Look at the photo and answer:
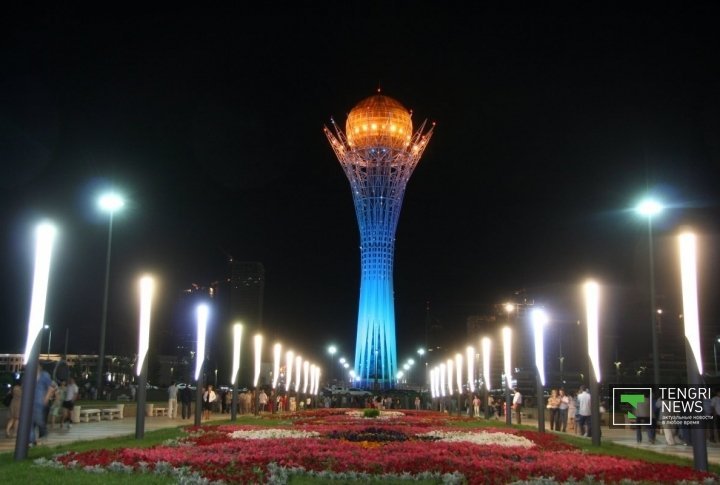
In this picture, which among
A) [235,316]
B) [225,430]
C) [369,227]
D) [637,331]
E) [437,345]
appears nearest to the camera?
[225,430]

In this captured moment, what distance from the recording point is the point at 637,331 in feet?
192

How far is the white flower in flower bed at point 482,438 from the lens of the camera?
1781 centimetres

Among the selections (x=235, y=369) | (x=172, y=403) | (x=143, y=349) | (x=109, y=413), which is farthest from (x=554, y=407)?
(x=109, y=413)

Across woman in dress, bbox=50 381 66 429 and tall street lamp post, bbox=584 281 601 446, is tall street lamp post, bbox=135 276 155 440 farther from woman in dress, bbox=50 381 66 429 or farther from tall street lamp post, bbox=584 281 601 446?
tall street lamp post, bbox=584 281 601 446

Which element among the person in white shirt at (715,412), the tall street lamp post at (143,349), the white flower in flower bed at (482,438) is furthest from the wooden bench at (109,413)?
the person in white shirt at (715,412)

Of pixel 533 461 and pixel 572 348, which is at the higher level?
pixel 572 348

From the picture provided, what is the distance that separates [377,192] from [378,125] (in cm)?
631

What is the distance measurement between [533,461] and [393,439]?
5.83 metres

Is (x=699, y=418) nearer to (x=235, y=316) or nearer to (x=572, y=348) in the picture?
(x=572, y=348)

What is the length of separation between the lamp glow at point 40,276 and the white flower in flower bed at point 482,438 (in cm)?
974

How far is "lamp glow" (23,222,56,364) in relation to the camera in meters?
13.0

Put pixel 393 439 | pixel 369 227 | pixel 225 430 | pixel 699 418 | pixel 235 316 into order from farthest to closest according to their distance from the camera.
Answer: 1. pixel 235 316
2. pixel 369 227
3. pixel 225 430
4. pixel 393 439
5. pixel 699 418

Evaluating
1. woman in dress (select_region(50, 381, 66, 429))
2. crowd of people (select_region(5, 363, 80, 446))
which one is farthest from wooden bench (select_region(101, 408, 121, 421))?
woman in dress (select_region(50, 381, 66, 429))

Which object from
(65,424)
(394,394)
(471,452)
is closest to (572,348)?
(394,394)
